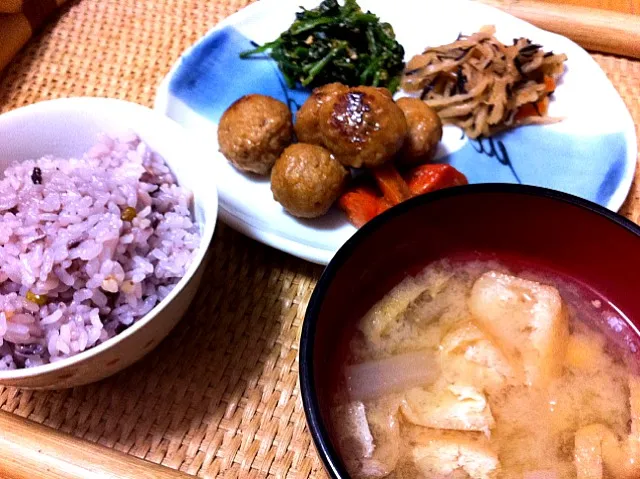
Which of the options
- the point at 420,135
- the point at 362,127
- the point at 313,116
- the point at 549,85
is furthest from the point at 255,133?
the point at 549,85

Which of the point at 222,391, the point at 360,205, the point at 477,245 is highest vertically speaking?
the point at 477,245

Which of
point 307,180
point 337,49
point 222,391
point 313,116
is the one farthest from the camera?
point 337,49

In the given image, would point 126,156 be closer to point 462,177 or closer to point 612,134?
point 462,177

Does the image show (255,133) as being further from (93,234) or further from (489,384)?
(489,384)

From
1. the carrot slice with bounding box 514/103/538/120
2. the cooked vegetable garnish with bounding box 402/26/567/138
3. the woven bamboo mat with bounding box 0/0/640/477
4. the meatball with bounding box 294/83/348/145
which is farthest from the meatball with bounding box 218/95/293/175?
the carrot slice with bounding box 514/103/538/120

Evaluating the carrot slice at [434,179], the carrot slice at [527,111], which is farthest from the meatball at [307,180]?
the carrot slice at [527,111]

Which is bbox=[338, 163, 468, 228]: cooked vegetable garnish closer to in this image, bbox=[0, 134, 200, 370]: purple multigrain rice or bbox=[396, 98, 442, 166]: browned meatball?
bbox=[396, 98, 442, 166]: browned meatball

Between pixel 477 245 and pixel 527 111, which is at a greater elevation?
pixel 477 245

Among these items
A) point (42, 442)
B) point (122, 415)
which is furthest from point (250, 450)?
point (42, 442)
